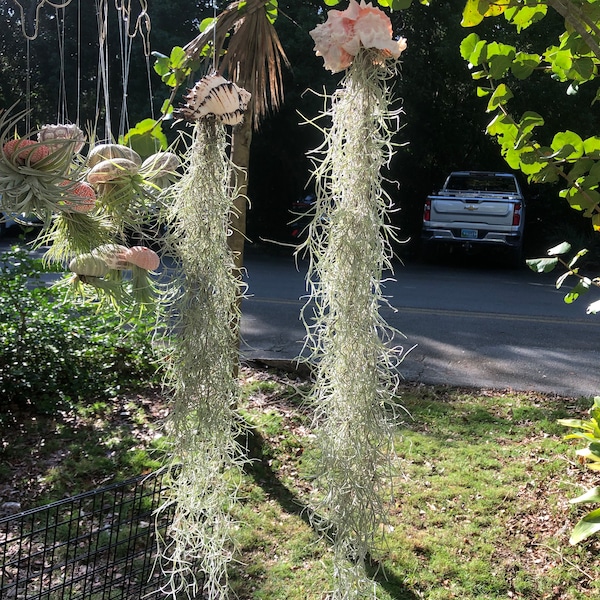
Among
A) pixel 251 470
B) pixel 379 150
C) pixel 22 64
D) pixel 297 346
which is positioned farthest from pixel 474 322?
pixel 22 64

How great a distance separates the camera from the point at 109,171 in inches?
63.8

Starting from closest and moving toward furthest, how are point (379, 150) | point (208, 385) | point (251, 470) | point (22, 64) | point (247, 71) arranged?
point (379, 150)
point (208, 385)
point (247, 71)
point (251, 470)
point (22, 64)

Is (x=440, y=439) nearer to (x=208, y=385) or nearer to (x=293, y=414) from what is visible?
(x=293, y=414)

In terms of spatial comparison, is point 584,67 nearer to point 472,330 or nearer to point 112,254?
point 112,254

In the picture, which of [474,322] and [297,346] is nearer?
[297,346]

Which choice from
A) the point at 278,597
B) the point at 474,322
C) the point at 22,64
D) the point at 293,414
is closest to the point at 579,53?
the point at 278,597

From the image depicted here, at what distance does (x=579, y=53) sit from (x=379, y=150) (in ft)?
2.59

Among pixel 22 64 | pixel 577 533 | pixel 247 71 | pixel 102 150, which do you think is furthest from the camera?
pixel 22 64

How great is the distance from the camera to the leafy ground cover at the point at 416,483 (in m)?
2.68

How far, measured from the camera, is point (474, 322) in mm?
6742

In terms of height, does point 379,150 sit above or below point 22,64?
below

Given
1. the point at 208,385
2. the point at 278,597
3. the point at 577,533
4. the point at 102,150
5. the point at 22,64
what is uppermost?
the point at 22,64

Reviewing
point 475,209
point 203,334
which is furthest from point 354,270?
point 475,209

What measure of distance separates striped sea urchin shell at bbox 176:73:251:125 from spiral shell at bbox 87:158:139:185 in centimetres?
19
